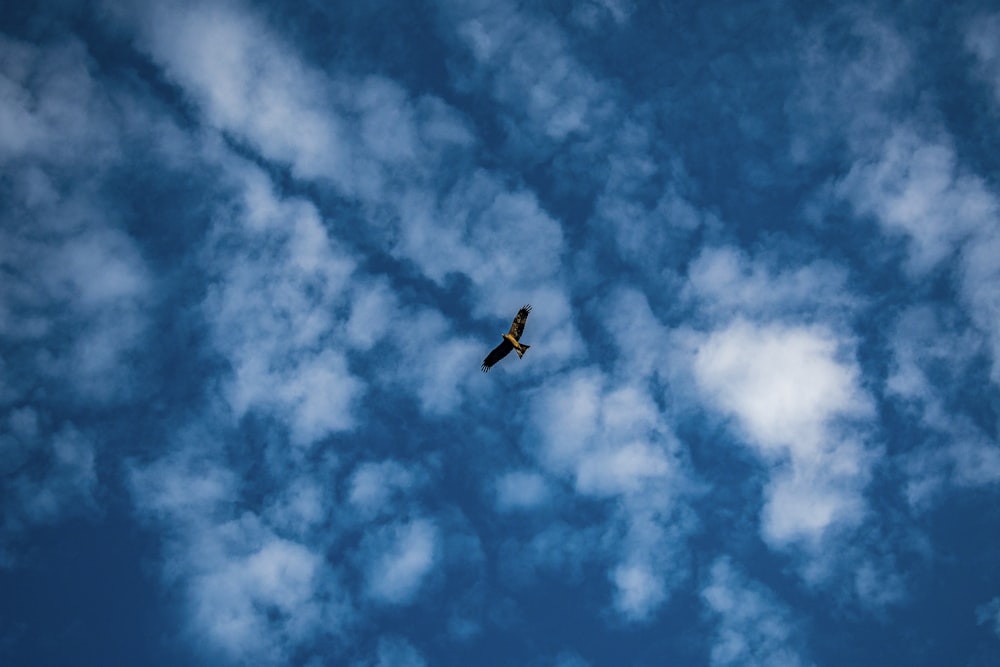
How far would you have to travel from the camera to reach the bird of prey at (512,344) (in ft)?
139

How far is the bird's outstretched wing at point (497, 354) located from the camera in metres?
42.5

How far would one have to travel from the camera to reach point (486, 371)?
43594mm

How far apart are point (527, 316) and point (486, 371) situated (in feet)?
14.5

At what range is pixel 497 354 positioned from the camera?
4306 cm

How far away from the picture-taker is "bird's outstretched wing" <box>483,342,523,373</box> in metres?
42.5

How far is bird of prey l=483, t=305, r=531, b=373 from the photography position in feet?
139

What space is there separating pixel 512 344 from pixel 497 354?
4.33 feet

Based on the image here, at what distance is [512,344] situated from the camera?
42.4m

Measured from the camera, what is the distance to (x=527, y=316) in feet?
142
